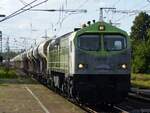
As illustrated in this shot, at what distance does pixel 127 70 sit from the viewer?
843 inches

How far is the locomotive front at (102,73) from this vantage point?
69.8ft

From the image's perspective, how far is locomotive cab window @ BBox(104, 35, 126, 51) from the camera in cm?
2186

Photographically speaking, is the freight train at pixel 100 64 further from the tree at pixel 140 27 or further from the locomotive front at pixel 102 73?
the tree at pixel 140 27

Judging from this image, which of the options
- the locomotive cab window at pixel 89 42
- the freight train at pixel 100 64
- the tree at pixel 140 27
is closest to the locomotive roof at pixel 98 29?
the freight train at pixel 100 64

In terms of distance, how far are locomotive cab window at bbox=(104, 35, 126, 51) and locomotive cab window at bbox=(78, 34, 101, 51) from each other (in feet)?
1.09

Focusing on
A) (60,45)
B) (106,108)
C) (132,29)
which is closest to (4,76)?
(60,45)

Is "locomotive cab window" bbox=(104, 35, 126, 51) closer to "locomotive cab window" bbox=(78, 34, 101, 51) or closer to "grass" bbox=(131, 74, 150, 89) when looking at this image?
"locomotive cab window" bbox=(78, 34, 101, 51)

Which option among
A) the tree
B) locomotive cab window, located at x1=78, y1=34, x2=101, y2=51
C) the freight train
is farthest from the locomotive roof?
the tree

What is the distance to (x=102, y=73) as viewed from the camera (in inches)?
839

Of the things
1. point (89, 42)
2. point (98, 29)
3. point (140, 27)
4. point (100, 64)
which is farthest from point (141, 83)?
point (140, 27)

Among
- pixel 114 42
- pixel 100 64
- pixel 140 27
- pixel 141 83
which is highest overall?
pixel 140 27

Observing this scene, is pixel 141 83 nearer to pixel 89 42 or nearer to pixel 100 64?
pixel 89 42

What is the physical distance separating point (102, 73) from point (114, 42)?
5.05 ft

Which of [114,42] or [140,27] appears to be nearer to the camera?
[114,42]
